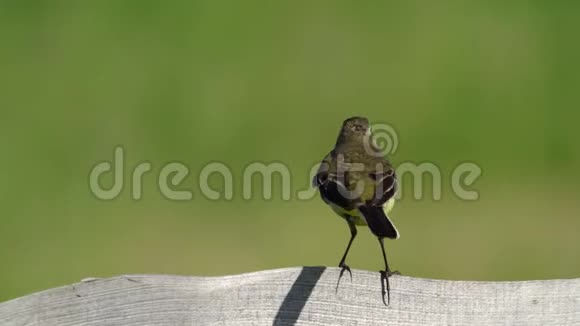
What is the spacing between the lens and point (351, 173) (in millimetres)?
6051

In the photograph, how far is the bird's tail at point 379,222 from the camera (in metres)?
5.06

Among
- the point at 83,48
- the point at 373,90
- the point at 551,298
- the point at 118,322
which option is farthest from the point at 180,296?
the point at 83,48

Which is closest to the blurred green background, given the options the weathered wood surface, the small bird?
the small bird

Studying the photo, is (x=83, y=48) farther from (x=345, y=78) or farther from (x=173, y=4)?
(x=345, y=78)

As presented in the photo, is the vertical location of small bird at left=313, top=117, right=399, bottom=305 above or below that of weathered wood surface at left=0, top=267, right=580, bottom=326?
above

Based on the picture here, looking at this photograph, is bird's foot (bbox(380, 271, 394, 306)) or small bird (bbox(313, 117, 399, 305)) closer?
bird's foot (bbox(380, 271, 394, 306))

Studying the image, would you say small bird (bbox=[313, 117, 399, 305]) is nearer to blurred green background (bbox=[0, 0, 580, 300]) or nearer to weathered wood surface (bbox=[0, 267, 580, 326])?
weathered wood surface (bbox=[0, 267, 580, 326])

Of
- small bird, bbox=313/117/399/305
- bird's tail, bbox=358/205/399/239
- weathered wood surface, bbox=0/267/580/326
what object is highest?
small bird, bbox=313/117/399/305

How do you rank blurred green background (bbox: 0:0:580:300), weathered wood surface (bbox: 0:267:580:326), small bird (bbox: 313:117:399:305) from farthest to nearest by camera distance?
blurred green background (bbox: 0:0:580:300), small bird (bbox: 313:117:399:305), weathered wood surface (bbox: 0:267:580:326)

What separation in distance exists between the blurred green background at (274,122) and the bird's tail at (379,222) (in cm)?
482

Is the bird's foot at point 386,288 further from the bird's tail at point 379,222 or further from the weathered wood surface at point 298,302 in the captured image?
the bird's tail at point 379,222

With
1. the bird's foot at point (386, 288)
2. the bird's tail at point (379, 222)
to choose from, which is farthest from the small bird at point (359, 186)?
the bird's foot at point (386, 288)

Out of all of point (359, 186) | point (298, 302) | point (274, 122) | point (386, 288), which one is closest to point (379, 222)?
point (359, 186)

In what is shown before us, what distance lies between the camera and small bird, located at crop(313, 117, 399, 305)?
213 inches
